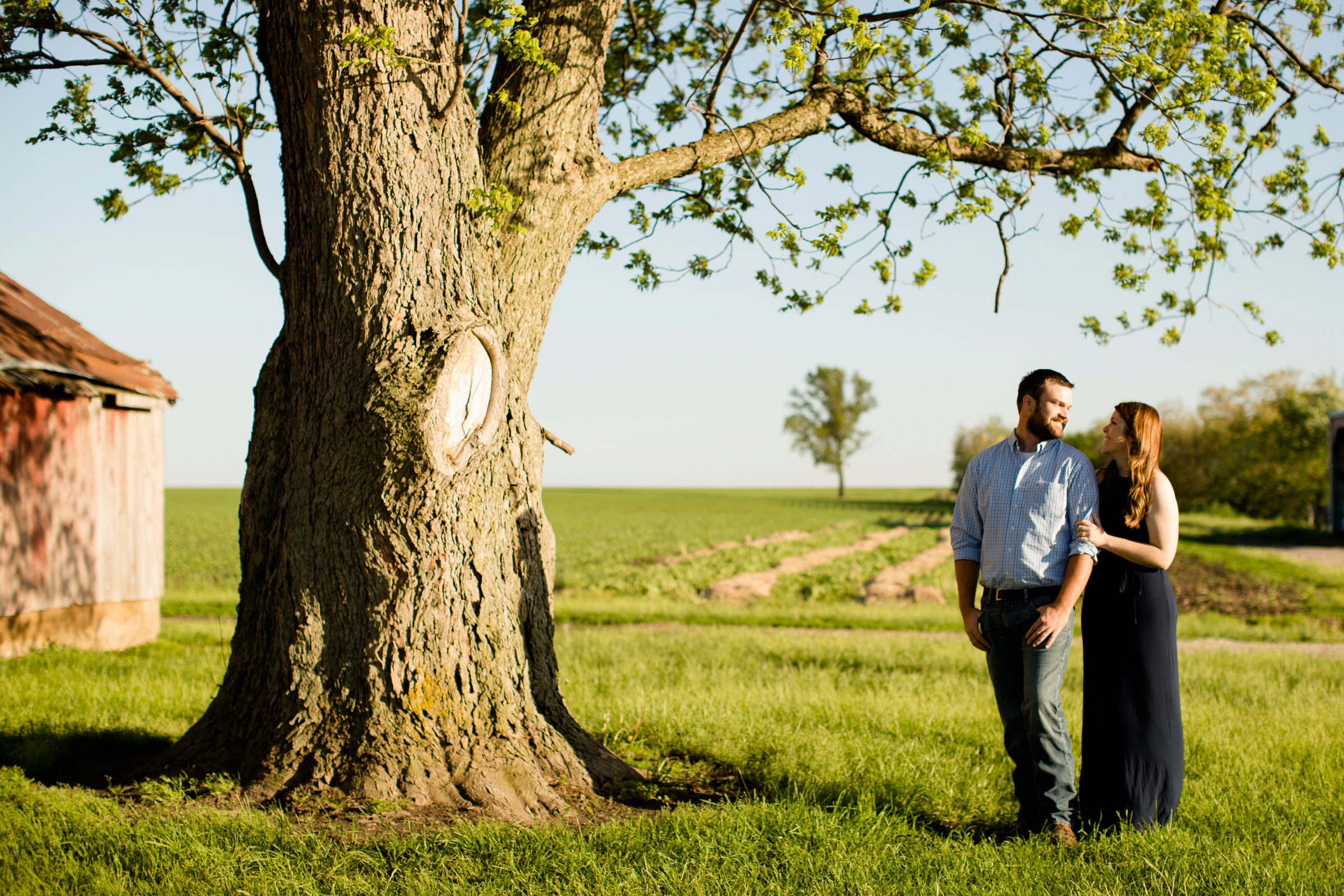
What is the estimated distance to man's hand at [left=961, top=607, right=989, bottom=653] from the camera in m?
4.14

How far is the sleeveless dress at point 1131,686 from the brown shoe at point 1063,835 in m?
0.16

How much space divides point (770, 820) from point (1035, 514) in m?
1.80

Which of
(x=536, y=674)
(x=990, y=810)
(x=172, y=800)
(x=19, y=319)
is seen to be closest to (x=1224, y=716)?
(x=990, y=810)

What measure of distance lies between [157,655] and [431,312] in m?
7.35

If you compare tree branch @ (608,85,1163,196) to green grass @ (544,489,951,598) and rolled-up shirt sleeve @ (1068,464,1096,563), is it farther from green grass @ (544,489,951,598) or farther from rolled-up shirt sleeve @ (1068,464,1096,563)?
green grass @ (544,489,951,598)

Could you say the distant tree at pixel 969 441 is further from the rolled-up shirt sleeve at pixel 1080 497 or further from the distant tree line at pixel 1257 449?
the rolled-up shirt sleeve at pixel 1080 497

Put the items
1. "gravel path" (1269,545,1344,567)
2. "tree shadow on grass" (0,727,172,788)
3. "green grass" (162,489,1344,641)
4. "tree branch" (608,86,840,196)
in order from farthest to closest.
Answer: "gravel path" (1269,545,1344,567), "green grass" (162,489,1344,641), "tree branch" (608,86,840,196), "tree shadow on grass" (0,727,172,788)

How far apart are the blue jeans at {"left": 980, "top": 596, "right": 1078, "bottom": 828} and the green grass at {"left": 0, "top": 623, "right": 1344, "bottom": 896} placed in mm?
223


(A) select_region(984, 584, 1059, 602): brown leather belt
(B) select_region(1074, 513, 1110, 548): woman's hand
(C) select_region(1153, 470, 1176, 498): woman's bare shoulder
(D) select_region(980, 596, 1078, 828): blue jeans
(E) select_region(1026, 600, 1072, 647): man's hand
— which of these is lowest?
(D) select_region(980, 596, 1078, 828): blue jeans

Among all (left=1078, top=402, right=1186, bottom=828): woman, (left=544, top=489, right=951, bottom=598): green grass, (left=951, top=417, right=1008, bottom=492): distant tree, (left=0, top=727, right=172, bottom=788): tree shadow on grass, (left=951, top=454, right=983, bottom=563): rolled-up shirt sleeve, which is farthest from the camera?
(left=951, top=417, right=1008, bottom=492): distant tree

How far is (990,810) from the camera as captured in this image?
4590 mm

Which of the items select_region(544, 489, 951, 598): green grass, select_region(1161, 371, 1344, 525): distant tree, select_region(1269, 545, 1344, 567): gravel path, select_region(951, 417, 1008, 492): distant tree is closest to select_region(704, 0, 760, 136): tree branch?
select_region(544, 489, 951, 598): green grass

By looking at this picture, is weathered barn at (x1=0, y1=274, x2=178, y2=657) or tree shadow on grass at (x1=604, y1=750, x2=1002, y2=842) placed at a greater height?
weathered barn at (x1=0, y1=274, x2=178, y2=657)

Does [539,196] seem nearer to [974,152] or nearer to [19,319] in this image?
[974,152]
